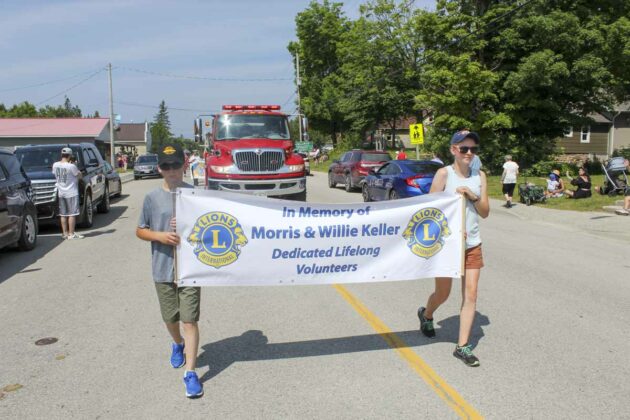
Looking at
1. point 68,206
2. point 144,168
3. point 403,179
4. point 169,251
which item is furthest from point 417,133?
point 144,168


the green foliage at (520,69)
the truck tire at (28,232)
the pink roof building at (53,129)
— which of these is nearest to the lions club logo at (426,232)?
the truck tire at (28,232)

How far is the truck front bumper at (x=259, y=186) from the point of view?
13.9 meters

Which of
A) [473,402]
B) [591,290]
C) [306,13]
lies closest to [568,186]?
[591,290]

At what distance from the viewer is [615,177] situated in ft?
59.3

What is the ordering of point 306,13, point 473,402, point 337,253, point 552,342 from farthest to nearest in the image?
point 306,13 → point 552,342 → point 337,253 → point 473,402

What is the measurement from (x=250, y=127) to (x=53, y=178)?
16.6 ft

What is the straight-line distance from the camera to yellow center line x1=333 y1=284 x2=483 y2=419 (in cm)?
388

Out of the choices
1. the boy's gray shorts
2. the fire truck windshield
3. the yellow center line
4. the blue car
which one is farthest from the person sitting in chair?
the boy's gray shorts

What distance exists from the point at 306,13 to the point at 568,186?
1735 inches

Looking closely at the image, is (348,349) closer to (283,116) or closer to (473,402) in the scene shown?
(473,402)

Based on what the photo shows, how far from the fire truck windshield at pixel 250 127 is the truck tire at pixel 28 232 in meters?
5.52

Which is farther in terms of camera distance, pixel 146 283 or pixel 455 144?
pixel 146 283

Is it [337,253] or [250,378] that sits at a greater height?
[337,253]

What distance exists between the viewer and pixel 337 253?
4836 millimetres
